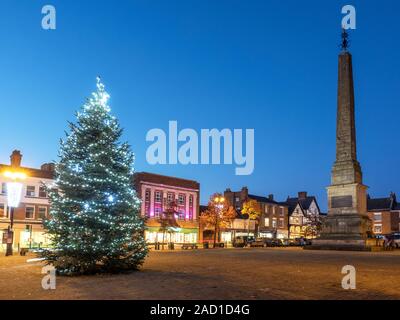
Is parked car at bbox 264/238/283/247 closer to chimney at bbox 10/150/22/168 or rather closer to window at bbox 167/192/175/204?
window at bbox 167/192/175/204

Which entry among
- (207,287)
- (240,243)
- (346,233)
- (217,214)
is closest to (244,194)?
(217,214)

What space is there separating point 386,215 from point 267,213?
1028 inches

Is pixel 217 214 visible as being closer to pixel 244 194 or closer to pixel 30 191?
pixel 244 194

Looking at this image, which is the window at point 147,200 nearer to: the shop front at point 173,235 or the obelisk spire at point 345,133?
the shop front at point 173,235

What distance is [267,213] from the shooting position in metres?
86.9

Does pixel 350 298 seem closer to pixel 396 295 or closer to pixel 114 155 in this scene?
pixel 396 295

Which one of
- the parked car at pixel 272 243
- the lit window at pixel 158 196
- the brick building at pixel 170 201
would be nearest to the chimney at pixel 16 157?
the brick building at pixel 170 201

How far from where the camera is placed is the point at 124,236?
15281 mm

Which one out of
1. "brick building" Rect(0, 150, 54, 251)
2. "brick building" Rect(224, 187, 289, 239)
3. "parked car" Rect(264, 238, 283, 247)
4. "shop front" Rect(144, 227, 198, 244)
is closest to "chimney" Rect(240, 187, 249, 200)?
"brick building" Rect(224, 187, 289, 239)

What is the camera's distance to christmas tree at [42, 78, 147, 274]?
1470cm

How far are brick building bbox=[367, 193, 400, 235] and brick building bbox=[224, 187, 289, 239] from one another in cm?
1855

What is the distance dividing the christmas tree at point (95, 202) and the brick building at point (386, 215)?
85.2 metres
